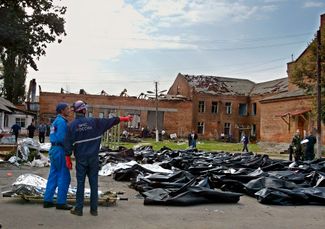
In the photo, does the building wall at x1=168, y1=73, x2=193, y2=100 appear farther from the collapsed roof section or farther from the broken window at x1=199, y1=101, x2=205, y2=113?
the broken window at x1=199, y1=101, x2=205, y2=113

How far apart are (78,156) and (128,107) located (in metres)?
53.8

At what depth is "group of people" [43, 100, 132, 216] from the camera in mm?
6723

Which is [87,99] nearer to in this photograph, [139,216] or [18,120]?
[18,120]

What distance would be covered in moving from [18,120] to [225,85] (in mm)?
32248

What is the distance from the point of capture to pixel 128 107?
60.3 metres

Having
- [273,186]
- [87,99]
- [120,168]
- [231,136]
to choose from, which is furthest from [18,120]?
[273,186]

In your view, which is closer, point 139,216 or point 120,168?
point 139,216

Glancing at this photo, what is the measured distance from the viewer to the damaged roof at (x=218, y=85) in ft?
217

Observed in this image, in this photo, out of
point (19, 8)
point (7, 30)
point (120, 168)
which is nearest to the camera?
point (120, 168)

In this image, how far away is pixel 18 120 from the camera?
55.3m

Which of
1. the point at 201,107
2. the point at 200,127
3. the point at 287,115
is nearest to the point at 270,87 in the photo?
the point at 201,107

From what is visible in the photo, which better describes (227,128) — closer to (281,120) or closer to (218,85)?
(218,85)

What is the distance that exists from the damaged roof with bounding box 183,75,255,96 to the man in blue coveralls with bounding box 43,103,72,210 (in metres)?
58.0

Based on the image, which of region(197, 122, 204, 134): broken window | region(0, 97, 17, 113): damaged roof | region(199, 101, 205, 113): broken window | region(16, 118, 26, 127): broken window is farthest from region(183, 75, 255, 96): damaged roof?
region(0, 97, 17, 113): damaged roof
